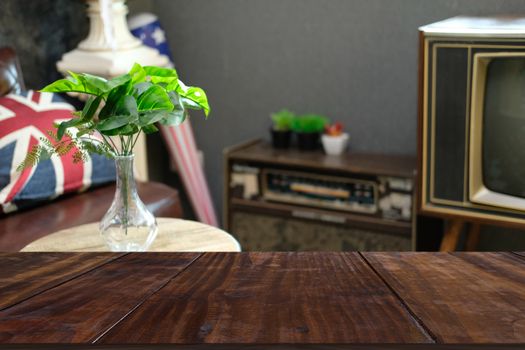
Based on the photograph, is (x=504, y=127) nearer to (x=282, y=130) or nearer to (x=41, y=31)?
(x=282, y=130)

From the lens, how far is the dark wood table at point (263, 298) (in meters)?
0.53

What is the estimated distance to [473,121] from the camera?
2.06m

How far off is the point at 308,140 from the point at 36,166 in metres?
1.06

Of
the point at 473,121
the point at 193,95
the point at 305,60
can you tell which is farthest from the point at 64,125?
the point at 305,60

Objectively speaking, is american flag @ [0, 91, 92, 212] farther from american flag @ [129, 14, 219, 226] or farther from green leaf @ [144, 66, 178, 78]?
american flag @ [129, 14, 219, 226]

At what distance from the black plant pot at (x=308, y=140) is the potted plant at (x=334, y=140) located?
0.03 meters

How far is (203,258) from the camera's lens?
2.41ft

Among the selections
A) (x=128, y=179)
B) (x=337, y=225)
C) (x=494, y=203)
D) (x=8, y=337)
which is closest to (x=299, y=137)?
(x=337, y=225)

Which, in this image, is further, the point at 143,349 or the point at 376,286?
the point at 376,286

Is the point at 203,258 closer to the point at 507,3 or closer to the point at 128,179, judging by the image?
the point at 128,179

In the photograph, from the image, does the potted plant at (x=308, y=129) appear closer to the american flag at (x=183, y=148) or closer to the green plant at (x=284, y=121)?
the green plant at (x=284, y=121)

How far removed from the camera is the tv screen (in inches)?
78.6

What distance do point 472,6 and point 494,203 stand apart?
2.63ft

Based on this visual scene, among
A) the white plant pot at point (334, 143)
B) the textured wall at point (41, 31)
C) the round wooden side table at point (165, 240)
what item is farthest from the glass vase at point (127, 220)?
the textured wall at point (41, 31)
